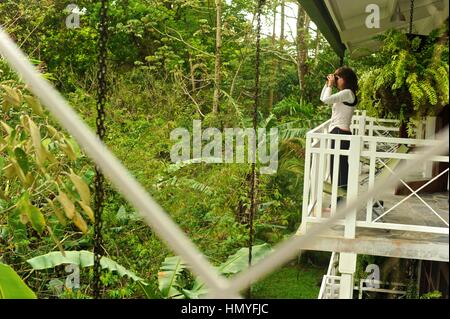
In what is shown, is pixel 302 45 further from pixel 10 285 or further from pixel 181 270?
pixel 10 285

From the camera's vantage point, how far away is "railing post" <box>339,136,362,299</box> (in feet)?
8.50

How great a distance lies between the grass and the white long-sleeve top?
2969 millimetres

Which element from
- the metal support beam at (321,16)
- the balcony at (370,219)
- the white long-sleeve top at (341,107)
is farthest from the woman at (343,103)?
the metal support beam at (321,16)

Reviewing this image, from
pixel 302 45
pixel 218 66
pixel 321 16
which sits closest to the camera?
pixel 321 16

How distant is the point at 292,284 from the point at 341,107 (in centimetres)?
339

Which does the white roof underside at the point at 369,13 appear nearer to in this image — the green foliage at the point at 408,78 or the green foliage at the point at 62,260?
the green foliage at the point at 408,78

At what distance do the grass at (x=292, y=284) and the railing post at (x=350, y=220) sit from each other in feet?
9.80

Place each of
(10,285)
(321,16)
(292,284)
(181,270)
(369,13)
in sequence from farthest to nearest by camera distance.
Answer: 1. (292,284)
2. (369,13)
3. (321,16)
4. (181,270)
5. (10,285)

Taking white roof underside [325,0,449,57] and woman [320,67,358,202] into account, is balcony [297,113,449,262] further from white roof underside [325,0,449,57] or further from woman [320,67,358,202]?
white roof underside [325,0,449,57]

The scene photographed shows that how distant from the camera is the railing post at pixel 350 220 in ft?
8.50

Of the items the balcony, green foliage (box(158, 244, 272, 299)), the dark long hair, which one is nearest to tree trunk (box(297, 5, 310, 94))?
green foliage (box(158, 244, 272, 299))

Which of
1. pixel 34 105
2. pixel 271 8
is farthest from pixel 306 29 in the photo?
pixel 34 105

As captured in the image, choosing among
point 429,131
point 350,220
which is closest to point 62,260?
point 350,220

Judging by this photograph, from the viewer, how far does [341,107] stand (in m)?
3.06
